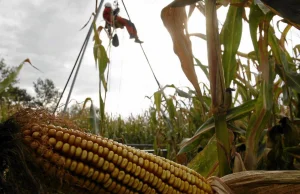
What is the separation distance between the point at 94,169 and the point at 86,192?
2.8 inches

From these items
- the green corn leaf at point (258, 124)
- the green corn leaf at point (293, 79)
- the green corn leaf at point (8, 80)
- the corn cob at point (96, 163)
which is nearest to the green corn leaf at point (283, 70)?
the green corn leaf at point (293, 79)

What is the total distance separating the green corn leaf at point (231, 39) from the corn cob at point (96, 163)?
2.11ft

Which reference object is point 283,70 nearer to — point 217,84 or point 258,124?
point 258,124

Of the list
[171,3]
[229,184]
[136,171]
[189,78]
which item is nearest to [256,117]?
[189,78]

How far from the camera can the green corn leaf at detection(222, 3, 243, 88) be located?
4.96 feet

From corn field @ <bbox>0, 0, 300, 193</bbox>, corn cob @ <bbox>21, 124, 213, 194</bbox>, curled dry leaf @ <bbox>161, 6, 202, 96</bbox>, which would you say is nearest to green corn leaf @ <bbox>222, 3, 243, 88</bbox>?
corn field @ <bbox>0, 0, 300, 193</bbox>

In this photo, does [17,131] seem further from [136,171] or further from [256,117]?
[256,117]

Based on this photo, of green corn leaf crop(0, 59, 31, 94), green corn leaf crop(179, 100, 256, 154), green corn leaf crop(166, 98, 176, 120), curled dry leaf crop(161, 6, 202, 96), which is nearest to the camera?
green corn leaf crop(0, 59, 31, 94)

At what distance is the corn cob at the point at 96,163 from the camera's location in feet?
2.57

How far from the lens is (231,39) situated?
5.09 feet

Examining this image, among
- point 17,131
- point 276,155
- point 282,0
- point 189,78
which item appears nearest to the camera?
point 17,131

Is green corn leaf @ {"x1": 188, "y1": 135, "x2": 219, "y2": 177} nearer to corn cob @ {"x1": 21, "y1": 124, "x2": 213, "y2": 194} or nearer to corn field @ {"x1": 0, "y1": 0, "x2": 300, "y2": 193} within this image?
corn field @ {"x1": 0, "y1": 0, "x2": 300, "y2": 193}

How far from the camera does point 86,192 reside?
88cm

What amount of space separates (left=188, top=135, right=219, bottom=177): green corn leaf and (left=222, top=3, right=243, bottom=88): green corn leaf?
277 millimetres
